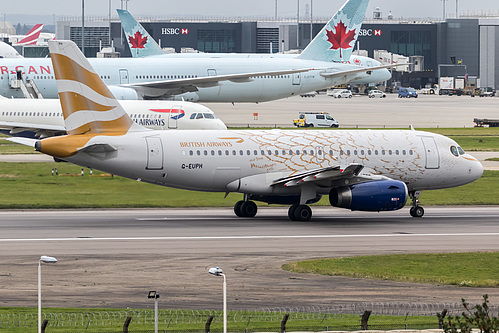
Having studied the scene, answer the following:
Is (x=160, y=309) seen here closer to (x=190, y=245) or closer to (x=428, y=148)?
(x=190, y=245)

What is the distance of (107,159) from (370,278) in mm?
15838

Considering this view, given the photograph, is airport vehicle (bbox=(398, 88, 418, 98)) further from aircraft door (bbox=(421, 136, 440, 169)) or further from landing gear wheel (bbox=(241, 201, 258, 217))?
landing gear wheel (bbox=(241, 201, 258, 217))

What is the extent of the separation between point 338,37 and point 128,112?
35155 mm

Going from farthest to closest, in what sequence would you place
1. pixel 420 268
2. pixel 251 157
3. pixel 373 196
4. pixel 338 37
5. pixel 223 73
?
1. pixel 338 37
2. pixel 223 73
3. pixel 251 157
4. pixel 373 196
5. pixel 420 268

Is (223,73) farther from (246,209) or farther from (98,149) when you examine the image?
(98,149)

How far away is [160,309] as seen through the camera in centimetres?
2597

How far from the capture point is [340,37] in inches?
3681

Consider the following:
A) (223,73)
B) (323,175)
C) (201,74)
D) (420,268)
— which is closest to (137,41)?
(223,73)

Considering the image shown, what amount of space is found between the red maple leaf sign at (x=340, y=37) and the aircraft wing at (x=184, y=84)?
10.8 metres

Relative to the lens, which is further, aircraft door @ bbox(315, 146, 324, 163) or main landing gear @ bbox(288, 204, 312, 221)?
aircraft door @ bbox(315, 146, 324, 163)

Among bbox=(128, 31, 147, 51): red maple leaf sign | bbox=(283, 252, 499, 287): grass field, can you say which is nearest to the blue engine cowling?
bbox=(283, 252, 499, 287): grass field

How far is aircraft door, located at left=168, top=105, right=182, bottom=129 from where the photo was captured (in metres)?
→ 64.9

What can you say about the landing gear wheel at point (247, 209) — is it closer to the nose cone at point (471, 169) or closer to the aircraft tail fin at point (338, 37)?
the nose cone at point (471, 169)

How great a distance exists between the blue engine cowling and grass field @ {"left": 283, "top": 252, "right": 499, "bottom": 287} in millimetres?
7468
